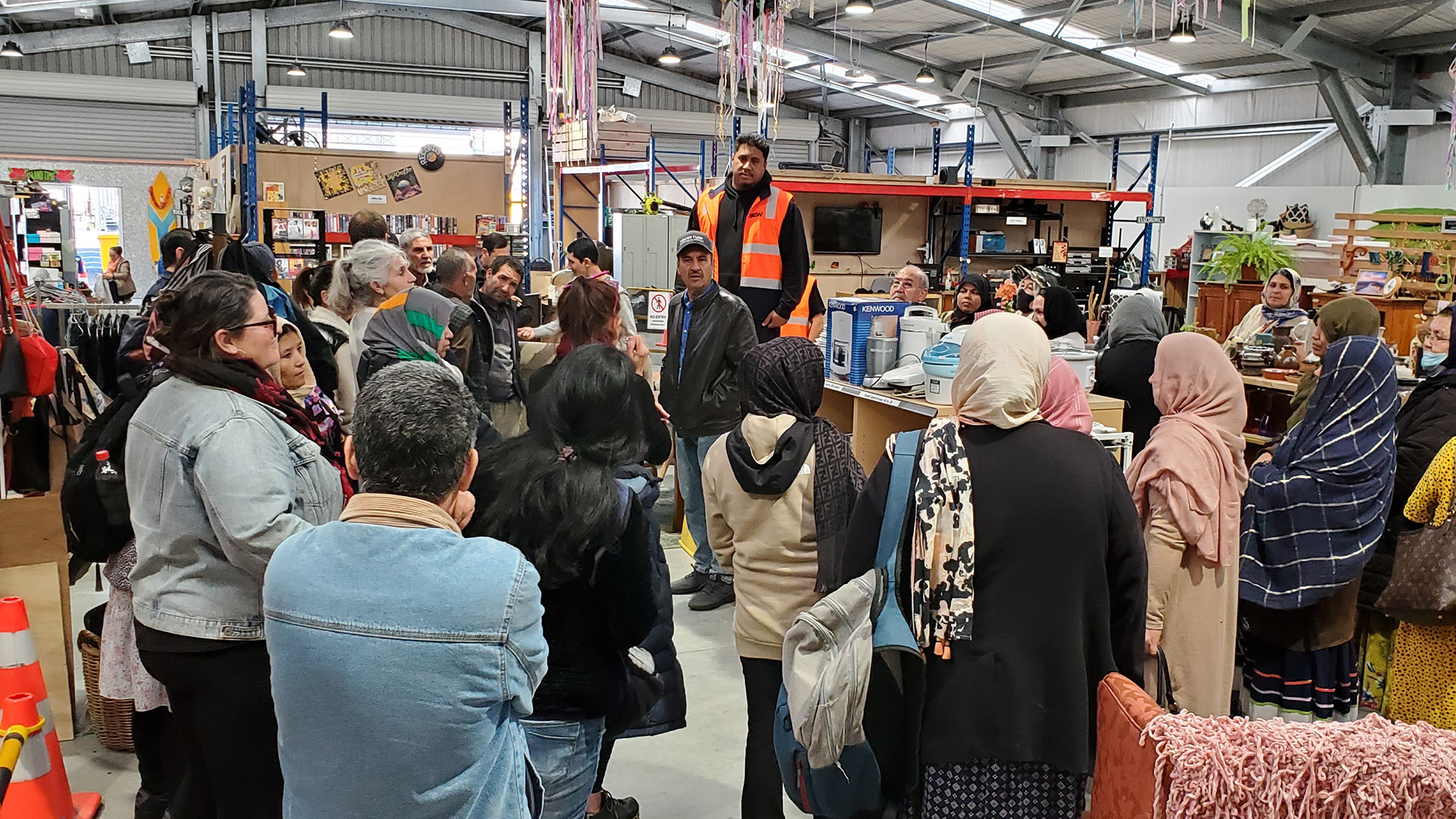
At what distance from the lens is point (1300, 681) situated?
3301mm

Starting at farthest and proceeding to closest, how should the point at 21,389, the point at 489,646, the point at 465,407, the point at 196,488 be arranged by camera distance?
the point at 21,389 < the point at 196,488 < the point at 465,407 < the point at 489,646

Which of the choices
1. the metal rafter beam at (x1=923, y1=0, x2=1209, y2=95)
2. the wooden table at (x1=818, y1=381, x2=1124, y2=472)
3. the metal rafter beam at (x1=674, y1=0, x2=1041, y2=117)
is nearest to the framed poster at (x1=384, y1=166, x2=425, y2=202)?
the metal rafter beam at (x1=674, y1=0, x2=1041, y2=117)

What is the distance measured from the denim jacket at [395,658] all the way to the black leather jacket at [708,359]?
9.55 feet

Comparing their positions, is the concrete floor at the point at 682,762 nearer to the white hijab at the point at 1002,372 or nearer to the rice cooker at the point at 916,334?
the rice cooker at the point at 916,334

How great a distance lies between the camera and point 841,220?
1098cm

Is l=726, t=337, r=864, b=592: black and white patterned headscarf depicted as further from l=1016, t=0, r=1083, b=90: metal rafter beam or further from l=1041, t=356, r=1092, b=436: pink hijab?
l=1016, t=0, r=1083, b=90: metal rafter beam

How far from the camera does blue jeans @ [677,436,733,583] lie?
187 inches

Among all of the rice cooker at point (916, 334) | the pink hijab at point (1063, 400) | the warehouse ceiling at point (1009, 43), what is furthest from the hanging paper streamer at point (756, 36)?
the warehouse ceiling at point (1009, 43)

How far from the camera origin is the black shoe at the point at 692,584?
492 centimetres

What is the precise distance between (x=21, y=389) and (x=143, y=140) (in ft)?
53.2

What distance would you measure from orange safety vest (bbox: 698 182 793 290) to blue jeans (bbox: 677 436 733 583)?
2.59 feet

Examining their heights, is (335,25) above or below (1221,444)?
above

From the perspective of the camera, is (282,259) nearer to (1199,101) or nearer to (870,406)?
(870,406)

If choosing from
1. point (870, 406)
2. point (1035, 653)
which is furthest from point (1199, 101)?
point (1035, 653)
